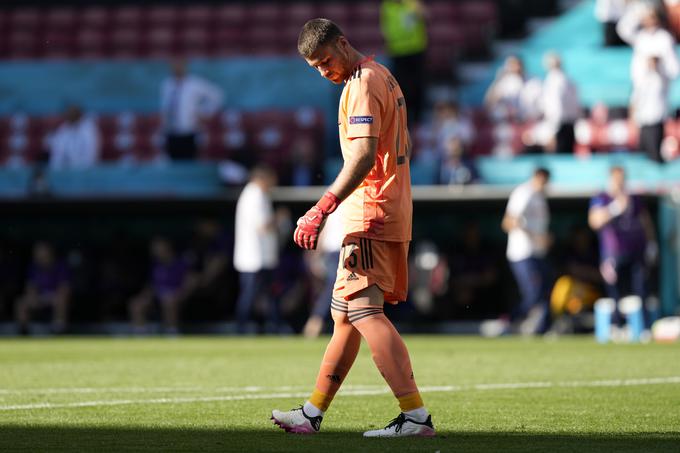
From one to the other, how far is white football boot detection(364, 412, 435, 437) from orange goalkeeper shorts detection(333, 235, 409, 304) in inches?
23.9

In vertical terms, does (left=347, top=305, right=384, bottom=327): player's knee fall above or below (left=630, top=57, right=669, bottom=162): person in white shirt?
below

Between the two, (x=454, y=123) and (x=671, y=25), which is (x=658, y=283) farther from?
(x=671, y=25)

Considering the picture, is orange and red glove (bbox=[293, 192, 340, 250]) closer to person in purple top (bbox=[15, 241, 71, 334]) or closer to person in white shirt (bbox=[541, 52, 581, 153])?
person in white shirt (bbox=[541, 52, 581, 153])

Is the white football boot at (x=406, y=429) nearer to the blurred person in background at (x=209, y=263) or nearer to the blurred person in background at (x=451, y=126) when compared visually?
the blurred person in background at (x=451, y=126)

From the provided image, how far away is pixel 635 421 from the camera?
7.11 metres

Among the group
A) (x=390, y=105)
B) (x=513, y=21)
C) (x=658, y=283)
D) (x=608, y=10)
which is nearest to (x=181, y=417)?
(x=390, y=105)

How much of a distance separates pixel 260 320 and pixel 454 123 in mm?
3942

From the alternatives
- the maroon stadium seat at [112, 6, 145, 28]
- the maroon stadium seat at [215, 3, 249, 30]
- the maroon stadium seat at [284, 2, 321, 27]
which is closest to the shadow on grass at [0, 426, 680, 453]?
the maroon stadium seat at [284, 2, 321, 27]

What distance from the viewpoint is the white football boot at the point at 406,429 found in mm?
6461

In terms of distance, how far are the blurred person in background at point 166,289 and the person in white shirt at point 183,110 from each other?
1.44 m

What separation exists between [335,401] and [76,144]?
14121 millimetres

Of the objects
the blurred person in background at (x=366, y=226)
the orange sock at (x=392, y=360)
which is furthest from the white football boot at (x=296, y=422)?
the orange sock at (x=392, y=360)

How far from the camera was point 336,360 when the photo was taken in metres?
6.77

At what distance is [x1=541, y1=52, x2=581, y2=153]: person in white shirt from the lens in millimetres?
20297
